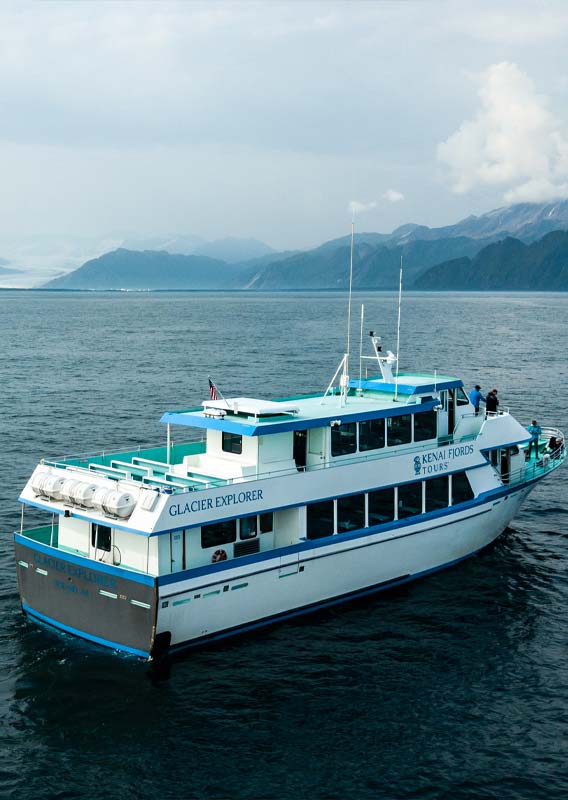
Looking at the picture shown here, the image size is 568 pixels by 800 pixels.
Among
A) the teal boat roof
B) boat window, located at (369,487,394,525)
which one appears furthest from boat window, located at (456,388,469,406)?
boat window, located at (369,487,394,525)

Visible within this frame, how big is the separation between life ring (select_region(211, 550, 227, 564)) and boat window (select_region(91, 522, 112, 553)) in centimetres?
258

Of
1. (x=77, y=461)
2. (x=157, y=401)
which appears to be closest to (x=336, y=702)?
(x=77, y=461)

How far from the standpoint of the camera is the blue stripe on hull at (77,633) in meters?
20.4

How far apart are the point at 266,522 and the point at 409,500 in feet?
15.4

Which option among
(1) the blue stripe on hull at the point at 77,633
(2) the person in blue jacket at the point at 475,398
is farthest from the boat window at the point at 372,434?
(1) the blue stripe on hull at the point at 77,633

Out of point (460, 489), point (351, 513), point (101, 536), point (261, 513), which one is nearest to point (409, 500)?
point (351, 513)

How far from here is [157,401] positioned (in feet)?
182

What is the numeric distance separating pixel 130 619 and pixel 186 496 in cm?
308

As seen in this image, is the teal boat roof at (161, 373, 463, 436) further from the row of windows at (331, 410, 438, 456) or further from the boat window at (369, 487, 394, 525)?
the boat window at (369, 487, 394, 525)

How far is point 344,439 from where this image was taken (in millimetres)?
24359

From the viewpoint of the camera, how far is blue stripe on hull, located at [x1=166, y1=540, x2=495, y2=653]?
21234 mm

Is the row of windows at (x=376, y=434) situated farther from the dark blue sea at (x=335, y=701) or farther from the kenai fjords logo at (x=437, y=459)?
the dark blue sea at (x=335, y=701)

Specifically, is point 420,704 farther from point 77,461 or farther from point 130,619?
point 77,461

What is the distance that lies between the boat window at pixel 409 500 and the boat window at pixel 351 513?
4.61 feet
